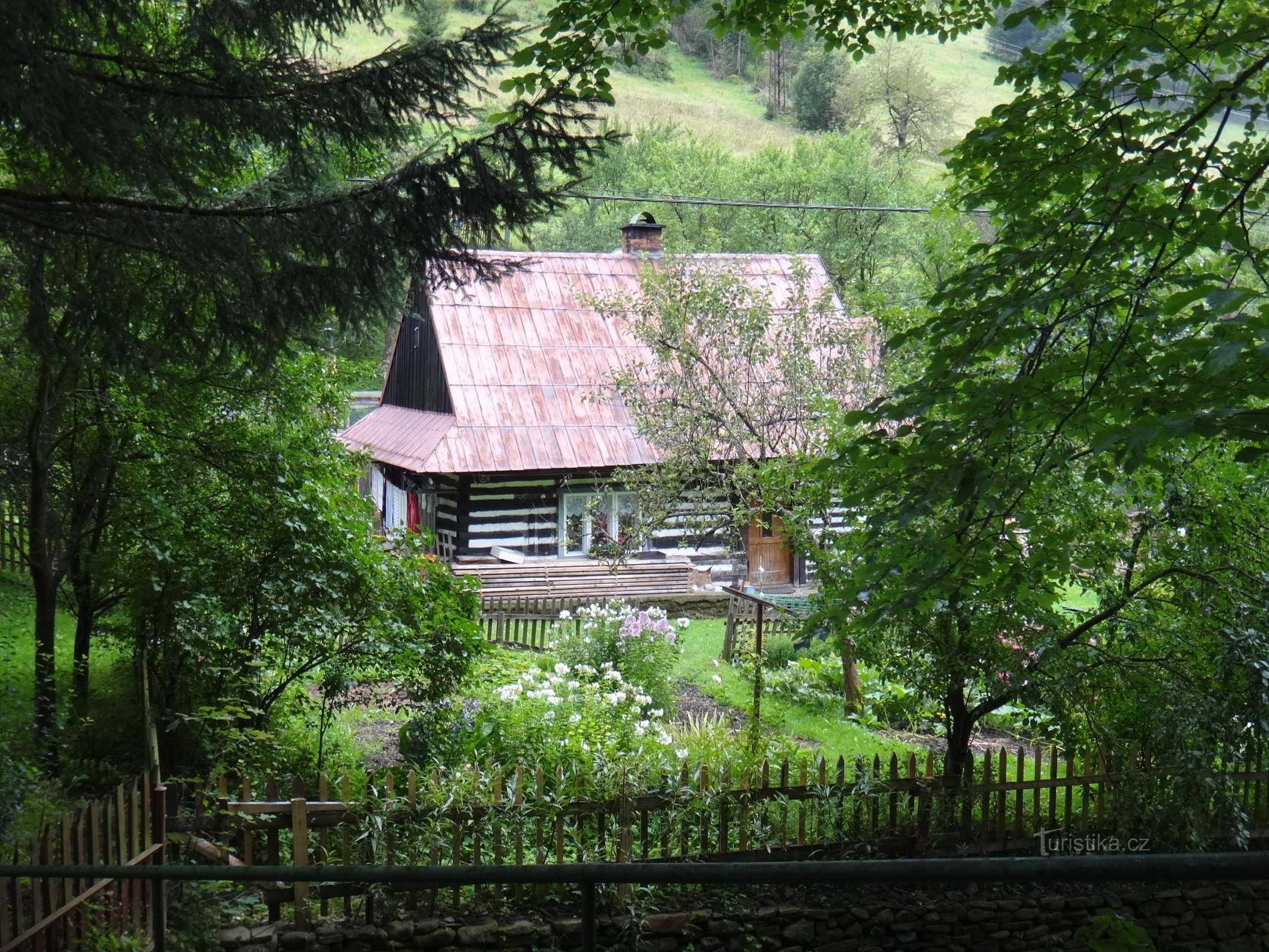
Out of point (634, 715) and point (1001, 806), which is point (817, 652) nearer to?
point (634, 715)

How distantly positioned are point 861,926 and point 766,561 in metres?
15.4

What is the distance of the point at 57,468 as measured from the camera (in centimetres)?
Answer: 821

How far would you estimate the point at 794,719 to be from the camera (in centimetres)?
1135

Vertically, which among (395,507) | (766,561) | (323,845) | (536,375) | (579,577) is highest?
(536,375)

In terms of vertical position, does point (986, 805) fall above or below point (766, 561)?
below

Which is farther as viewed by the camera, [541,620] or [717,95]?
[717,95]

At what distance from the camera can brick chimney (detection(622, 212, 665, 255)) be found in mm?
23125

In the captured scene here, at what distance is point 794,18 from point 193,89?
379 centimetres

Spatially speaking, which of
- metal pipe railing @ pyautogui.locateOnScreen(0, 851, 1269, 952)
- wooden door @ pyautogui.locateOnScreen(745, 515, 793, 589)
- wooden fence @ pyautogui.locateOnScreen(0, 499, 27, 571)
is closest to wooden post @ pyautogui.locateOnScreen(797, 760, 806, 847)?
metal pipe railing @ pyautogui.locateOnScreen(0, 851, 1269, 952)

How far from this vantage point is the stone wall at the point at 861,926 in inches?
228

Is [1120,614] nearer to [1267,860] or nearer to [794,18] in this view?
[794,18]

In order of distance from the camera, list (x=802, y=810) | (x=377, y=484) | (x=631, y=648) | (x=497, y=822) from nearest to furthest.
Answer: (x=497, y=822) < (x=802, y=810) < (x=631, y=648) < (x=377, y=484)

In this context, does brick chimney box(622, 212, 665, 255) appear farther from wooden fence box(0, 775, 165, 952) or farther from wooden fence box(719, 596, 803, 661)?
wooden fence box(0, 775, 165, 952)

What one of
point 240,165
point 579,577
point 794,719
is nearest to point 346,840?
point 240,165
